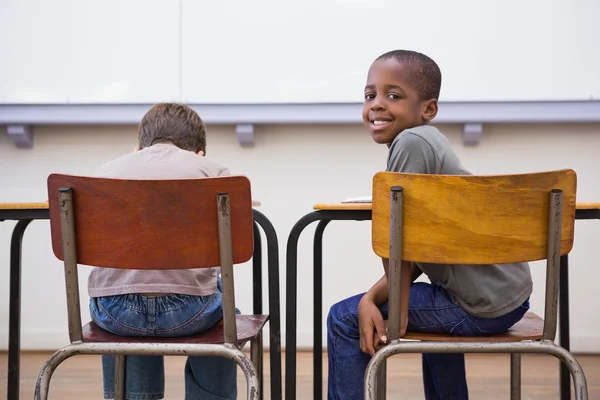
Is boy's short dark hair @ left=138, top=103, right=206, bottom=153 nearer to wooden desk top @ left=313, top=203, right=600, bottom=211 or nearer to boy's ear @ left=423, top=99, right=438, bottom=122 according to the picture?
wooden desk top @ left=313, top=203, right=600, bottom=211

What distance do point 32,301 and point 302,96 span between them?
159cm

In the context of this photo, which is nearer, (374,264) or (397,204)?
(397,204)

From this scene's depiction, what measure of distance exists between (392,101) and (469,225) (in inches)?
17.6

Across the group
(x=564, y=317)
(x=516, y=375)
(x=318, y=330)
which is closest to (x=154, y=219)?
(x=318, y=330)

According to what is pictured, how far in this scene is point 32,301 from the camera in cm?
321

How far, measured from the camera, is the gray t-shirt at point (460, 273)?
52.4 inches

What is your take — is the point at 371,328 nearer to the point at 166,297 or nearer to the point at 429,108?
the point at 166,297

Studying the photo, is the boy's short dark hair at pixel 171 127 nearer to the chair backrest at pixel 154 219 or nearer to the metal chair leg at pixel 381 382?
the chair backrest at pixel 154 219

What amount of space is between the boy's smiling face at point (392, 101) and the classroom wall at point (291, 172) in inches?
63.0

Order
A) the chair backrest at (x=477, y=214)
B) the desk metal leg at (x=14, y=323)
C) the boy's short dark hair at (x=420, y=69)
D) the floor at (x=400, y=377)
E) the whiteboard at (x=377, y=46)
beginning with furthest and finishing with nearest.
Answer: the whiteboard at (x=377, y=46), the floor at (x=400, y=377), the desk metal leg at (x=14, y=323), the boy's short dark hair at (x=420, y=69), the chair backrest at (x=477, y=214)

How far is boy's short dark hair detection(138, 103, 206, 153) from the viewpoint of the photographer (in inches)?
63.9

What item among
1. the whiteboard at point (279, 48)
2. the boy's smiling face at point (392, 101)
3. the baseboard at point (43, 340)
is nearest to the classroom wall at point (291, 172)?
the baseboard at point (43, 340)

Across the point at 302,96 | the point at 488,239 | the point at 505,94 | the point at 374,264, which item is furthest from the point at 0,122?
the point at 488,239

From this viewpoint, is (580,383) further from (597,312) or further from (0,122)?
(0,122)
